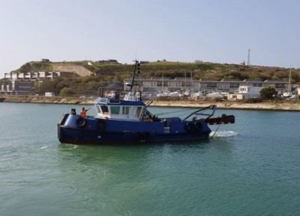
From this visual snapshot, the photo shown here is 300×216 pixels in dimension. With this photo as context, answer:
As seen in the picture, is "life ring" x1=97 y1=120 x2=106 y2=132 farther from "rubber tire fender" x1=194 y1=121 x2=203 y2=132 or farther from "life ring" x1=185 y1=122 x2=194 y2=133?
"rubber tire fender" x1=194 y1=121 x2=203 y2=132

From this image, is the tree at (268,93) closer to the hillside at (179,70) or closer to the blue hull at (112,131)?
the hillside at (179,70)

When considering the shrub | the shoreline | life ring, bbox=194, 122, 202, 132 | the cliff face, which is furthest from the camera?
the cliff face

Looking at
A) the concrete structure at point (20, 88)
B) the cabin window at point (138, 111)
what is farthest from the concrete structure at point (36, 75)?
the cabin window at point (138, 111)

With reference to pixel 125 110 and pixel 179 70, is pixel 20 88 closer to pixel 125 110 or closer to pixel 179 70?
pixel 179 70

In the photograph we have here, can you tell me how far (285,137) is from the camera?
3062 centimetres

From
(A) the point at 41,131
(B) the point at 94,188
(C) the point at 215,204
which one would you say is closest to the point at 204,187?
(C) the point at 215,204

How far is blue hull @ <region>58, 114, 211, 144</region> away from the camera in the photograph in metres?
23.8

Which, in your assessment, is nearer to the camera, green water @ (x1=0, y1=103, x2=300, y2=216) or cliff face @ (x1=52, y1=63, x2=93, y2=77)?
green water @ (x1=0, y1=103, x2=300, y2=216)

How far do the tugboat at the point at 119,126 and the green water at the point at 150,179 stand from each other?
770 millimetres

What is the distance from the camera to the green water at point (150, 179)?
12.9 m

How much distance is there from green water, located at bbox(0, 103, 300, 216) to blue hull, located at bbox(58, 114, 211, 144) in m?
0.69

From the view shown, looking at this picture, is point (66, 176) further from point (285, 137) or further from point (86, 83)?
point (86, 83)

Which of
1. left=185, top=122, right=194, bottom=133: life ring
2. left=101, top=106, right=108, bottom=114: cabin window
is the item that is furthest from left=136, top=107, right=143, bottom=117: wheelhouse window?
left=185, top=122, right=194, bottom=133: life ring

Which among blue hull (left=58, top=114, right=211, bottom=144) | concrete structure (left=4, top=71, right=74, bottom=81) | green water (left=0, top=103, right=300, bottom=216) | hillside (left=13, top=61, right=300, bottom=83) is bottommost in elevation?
green water (left=0, top=103, right=300, bottom=216)
